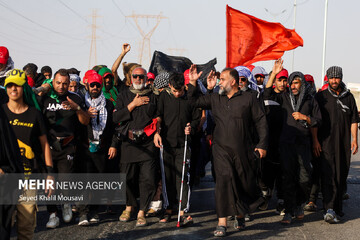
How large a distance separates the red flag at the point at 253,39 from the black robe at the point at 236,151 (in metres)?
3.82

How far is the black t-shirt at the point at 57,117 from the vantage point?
24.8ft

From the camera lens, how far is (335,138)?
8516 millimetres

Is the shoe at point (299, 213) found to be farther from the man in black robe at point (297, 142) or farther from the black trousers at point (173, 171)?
the black trousers at point (173, 171)

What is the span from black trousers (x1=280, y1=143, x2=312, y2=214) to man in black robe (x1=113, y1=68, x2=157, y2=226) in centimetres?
190

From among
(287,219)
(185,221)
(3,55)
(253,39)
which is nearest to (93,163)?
(185,221)

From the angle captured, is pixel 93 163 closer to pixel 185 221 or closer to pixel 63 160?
pixel 63 160

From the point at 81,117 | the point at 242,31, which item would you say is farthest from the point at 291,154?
the point at 242,31

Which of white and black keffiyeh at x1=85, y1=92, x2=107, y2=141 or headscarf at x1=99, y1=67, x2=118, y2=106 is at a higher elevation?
headscarf at x1=99, y1=67, x2=118, y2=106

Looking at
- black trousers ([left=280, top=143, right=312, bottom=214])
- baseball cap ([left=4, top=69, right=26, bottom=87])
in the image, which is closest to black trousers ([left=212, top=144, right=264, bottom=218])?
black trousers ([left=280, top=143, right=312, bottom=214])

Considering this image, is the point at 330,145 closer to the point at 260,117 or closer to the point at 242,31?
the point at 260,117

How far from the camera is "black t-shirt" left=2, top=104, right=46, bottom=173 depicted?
593 centimetres

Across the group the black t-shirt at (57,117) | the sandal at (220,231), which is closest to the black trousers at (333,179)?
the sandal at (220,231)

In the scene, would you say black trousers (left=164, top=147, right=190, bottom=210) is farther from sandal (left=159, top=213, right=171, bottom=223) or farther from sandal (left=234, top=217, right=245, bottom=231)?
sandal (left=234, top=217, right=245, bottom=231)

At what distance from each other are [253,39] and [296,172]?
Result: 4.27 meters
